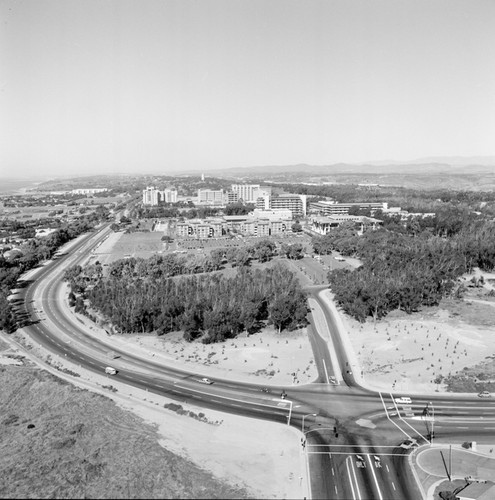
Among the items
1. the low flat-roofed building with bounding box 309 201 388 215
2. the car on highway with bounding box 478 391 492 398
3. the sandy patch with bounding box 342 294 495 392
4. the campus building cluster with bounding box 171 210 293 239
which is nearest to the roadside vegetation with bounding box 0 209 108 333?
the campus building cluster with bounding box 171 210 293 239

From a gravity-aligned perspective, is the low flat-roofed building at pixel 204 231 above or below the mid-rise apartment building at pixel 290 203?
below

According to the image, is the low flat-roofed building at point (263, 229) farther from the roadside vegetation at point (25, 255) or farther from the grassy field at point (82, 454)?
the grassy field at point (82, 454)

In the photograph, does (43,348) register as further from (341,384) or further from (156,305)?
(341,384)

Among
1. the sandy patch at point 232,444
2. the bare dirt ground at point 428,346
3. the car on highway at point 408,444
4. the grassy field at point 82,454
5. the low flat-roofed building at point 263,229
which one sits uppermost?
the low flat-roofed building at point 263,229

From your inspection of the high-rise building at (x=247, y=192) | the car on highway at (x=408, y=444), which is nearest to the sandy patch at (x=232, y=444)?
the car on highway at (x=408, y=444)

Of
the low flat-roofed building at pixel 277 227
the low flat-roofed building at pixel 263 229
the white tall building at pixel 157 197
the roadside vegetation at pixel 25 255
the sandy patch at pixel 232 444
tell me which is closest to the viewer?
the sandy patch at pixel 232 444

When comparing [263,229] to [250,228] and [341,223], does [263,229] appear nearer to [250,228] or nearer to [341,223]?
[250,228]

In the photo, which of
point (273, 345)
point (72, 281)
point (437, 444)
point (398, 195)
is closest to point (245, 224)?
point (72, 281)
